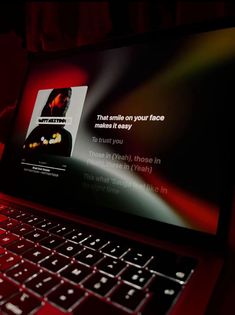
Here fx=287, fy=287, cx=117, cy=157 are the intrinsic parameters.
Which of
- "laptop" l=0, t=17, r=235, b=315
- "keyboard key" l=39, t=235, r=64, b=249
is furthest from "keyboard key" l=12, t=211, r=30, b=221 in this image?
"keyboard key" l=39, t=235, r=64, b=249

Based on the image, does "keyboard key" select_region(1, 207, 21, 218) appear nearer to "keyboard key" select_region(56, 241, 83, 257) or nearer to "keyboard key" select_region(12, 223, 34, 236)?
"keyboard key" select_region(12, 223, 34, 236)

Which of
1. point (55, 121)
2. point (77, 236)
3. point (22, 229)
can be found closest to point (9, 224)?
point (22, 229)

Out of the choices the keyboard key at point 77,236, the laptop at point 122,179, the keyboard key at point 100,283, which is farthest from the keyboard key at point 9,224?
the keyboard key at point 100,283

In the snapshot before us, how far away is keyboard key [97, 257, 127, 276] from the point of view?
36 cm

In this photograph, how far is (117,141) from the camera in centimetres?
56

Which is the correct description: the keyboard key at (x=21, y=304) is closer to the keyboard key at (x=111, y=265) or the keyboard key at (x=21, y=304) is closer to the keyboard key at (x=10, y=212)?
the keyboard key at (x=111, y=265)

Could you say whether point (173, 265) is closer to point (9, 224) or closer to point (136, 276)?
point (136, 276)

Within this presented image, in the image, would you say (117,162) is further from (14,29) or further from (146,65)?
(14,29)

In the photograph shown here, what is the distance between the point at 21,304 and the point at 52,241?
0.45ft

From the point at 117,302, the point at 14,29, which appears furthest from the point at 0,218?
the point at 14,29

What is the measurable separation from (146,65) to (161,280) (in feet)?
1.32

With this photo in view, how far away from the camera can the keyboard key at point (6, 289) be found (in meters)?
0.32

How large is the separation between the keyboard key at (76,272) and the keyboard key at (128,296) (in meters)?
0.05

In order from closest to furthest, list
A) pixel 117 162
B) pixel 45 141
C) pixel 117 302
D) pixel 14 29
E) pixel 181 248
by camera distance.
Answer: pixel 117 302
pixel 181 248
pixel 117 162
pixel 45 141
pixel 14 29
